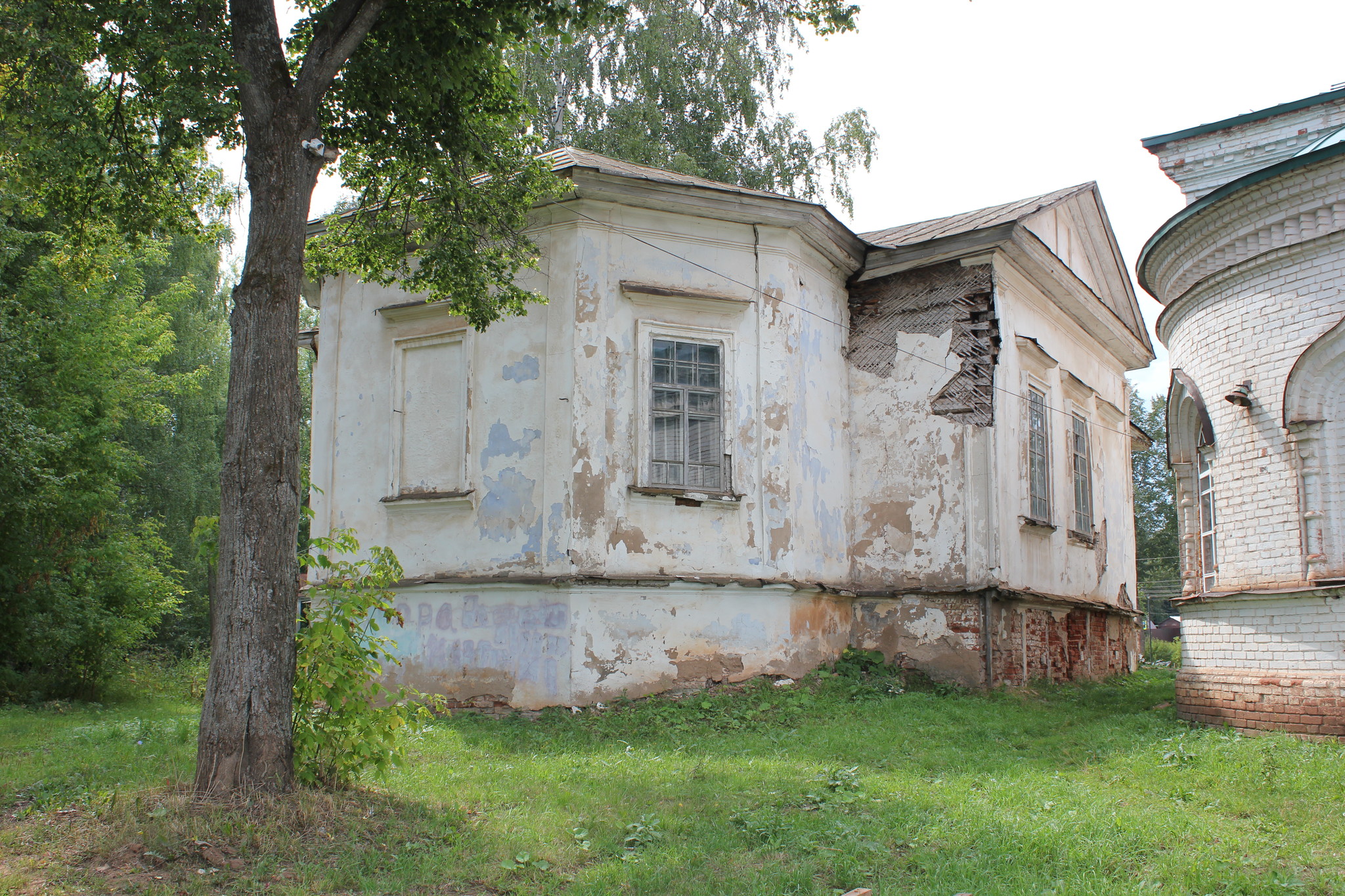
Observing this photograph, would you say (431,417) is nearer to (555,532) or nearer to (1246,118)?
(555,532)

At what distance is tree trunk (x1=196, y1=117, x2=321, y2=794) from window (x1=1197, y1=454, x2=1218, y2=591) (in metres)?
7.26

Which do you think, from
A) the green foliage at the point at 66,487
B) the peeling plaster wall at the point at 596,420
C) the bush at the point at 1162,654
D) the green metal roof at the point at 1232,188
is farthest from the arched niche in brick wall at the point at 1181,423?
the green foliage at the point at 66,487

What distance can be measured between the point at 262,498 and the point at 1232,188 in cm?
736

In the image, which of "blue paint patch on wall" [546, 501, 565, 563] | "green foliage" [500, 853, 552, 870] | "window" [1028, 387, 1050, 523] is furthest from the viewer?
"window" [1028, 387, 1050, 523]

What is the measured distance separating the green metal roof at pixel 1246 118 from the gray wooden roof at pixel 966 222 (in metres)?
1.64

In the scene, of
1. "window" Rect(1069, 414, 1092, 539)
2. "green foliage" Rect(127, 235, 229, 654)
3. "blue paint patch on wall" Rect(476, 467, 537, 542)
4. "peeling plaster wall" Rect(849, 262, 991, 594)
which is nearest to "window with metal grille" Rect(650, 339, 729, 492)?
"blue paint patch on wall" Rect(476, 467, 537, 542)

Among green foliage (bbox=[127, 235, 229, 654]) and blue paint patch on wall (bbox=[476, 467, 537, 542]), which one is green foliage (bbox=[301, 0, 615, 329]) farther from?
green foliage (bbox=[127, 235, 229, 654])

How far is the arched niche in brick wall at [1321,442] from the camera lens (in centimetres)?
711

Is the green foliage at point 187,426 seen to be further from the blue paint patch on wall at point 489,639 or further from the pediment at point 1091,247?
the pediment at point 1091,247

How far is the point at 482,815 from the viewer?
556 centimetres

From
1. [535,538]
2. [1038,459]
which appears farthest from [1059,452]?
[535,538]

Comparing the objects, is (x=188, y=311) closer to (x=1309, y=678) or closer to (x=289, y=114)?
(x=289, y=114)

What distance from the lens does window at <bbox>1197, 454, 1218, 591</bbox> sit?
8391 mm

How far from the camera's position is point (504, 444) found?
31.5 feet
